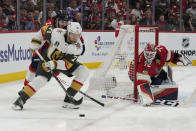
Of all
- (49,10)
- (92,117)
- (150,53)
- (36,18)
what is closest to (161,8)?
(49,10)

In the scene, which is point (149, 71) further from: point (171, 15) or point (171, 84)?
point (171, 15)

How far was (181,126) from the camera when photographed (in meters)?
3.42

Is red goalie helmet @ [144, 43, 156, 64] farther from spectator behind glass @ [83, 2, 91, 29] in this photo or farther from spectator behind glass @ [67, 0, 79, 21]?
spectator behind glass @ [83, 2, 91, 29]

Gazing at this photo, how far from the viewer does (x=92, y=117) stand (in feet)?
12.4

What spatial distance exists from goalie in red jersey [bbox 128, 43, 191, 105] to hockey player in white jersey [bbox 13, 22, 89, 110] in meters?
0.62

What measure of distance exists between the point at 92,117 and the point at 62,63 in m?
0.68

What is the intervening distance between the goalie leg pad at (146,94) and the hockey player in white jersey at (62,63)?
23.9 inches

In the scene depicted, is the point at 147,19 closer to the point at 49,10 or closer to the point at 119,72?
the point at 49,10

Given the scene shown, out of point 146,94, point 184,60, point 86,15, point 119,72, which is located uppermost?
point 86,15

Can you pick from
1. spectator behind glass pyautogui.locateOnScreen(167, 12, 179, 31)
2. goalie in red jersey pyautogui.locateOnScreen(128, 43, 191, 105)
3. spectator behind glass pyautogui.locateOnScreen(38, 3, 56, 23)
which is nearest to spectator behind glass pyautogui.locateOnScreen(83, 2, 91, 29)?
spectator behind glass pyautogui.locateOnScreen(38, 3, 56, 23)

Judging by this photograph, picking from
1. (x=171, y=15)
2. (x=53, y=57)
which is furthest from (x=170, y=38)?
(x=53, y=57)

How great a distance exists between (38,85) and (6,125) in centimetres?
66

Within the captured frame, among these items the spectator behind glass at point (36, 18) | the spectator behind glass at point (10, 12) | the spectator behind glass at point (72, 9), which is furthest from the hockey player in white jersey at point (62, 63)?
the spectator behind glass at point (72, 9)

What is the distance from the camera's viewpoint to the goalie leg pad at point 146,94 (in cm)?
423
